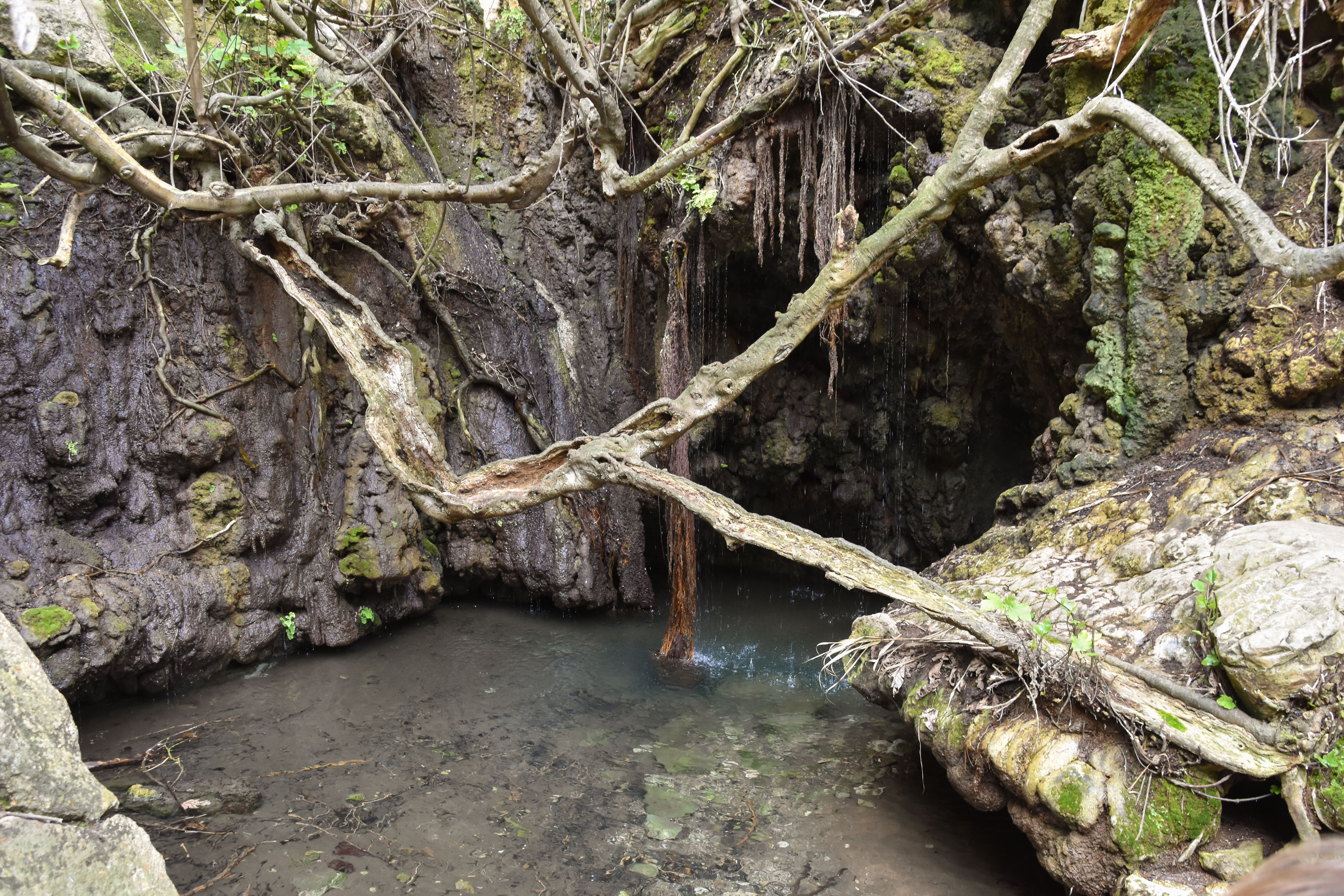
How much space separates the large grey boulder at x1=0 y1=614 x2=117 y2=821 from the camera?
1.75m

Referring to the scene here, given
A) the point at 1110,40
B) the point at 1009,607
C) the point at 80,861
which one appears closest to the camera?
the point at 80,861

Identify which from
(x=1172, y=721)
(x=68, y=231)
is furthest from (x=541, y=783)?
(x=68, y=231)

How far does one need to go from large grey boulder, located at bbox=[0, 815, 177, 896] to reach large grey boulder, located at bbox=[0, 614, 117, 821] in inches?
2.2

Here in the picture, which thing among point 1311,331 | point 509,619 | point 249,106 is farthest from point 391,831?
point 1311,331

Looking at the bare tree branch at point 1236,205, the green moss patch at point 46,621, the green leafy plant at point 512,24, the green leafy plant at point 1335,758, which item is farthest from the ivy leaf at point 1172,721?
the green leafy plant at point 512,24

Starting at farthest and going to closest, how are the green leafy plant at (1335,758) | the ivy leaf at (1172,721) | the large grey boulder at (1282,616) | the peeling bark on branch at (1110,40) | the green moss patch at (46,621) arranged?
the green moss patch at (46,621) < the peeling bark on branch at (1110,40) < the ivy leaf at (1172,721) < the large grey boulder at (1282,616) < the green leafy plant at (1335,758)

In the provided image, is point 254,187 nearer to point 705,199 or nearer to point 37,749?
point 705,199

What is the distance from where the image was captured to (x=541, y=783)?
4227 millimetres

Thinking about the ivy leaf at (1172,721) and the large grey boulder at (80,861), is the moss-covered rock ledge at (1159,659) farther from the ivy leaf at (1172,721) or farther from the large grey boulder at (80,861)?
the large grey boulder at (80,861)

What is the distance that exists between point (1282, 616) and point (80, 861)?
3993 mm

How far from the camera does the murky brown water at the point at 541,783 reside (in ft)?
11.2

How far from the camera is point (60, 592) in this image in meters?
4.43

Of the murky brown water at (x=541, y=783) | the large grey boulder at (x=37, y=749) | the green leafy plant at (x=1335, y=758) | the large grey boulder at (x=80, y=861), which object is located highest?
the large grey boulder at (x=37, y=749)

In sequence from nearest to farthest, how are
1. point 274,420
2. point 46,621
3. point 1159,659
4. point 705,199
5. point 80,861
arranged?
point 80,861, point 1159,659, point 46,621, point 274,420, point 705,199
